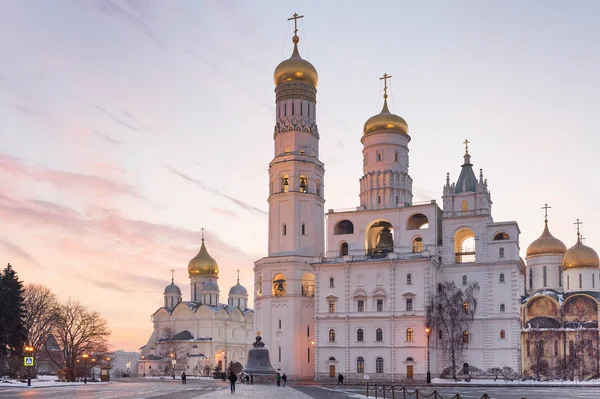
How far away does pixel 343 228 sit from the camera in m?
71.1

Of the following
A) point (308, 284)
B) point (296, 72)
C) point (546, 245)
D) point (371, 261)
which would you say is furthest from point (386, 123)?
point (546, 245)

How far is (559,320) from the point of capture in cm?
8112

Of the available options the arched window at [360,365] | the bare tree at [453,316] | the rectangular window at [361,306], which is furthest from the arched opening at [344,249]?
the arched window at [360,365]

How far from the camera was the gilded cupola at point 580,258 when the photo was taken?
82.7 meters

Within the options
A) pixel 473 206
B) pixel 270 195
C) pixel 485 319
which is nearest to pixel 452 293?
pixel 485 319

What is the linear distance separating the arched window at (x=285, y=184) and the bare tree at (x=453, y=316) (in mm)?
16945

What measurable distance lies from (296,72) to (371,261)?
65.6 feet

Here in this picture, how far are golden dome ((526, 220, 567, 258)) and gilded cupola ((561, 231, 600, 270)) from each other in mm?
5131

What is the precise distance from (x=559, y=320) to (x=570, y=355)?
9222 mm

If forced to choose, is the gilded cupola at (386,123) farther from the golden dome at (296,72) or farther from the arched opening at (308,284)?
the arched opening at (308,284)

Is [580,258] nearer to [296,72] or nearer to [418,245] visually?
[418,245]

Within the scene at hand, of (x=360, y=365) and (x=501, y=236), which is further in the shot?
(x=501, y=236)

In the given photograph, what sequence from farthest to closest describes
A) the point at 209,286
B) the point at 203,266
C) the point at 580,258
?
A: the point at 203,266, the point at 209,286, the point at 580,258

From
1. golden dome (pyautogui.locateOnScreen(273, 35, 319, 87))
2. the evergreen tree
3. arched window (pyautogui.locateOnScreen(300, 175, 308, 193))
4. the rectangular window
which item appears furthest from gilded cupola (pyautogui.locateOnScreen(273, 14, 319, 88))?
the evergreen tree
